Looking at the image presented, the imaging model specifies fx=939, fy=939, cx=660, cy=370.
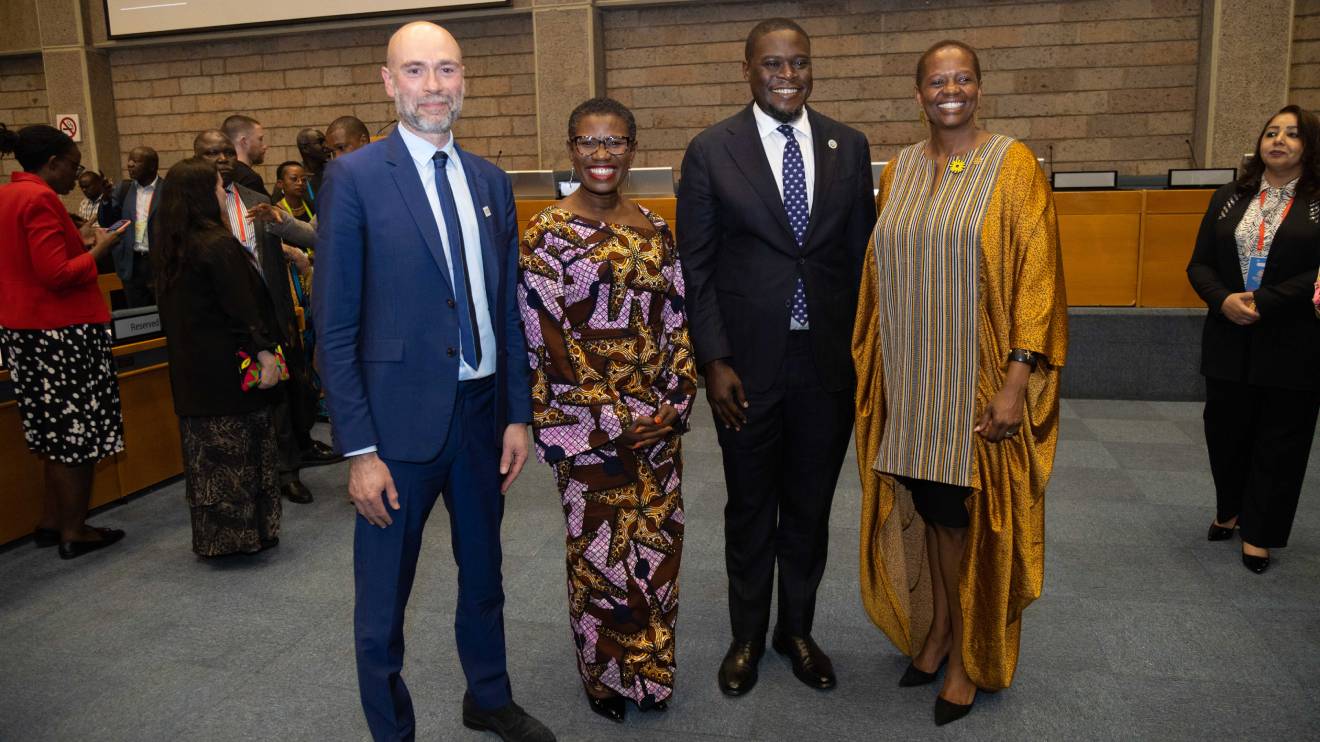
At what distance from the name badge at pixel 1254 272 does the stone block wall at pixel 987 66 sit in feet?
17.0

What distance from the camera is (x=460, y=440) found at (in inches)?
76.5

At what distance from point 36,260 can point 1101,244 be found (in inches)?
206

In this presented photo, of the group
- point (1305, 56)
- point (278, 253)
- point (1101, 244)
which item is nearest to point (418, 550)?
point (278, 253)

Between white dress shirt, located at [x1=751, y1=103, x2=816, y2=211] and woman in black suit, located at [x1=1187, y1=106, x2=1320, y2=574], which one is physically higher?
white dress shirt, located at [x1=751, y1=103, x2=816, y2=211]

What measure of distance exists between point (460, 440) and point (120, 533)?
243 cm

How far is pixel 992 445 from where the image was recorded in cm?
214

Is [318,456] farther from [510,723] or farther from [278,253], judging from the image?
[510,723]

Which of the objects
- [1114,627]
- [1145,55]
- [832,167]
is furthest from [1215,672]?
[1145,55]

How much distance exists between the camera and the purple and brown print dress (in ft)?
6.70

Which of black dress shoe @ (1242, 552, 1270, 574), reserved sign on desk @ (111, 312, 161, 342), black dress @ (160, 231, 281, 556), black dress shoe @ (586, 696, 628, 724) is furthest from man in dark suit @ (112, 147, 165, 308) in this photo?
black dress shoe @ (1242, 552, 1270, 574)

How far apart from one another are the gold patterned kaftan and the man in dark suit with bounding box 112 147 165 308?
14.9 feet

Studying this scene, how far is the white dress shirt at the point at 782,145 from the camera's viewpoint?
2236 millimetres

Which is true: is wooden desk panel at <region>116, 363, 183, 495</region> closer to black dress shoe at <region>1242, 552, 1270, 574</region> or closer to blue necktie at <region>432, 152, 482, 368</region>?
blue necktie at <region>432, 152, 482, 368</region>

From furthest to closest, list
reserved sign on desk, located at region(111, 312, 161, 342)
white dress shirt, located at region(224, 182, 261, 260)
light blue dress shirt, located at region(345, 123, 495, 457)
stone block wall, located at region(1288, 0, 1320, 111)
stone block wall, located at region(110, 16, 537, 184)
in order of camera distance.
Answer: stone block wall, located at region(110, 16, 537, 184) < stone block wall, located at region(1288, 0, 1320, 111) < reserved sign on desk, located at region(111, 312, 161, 342) < white dress shirt, located at region(224, 182, 261, 260) < light blue dress shirt, located at region(345, 123, 495, 457)
